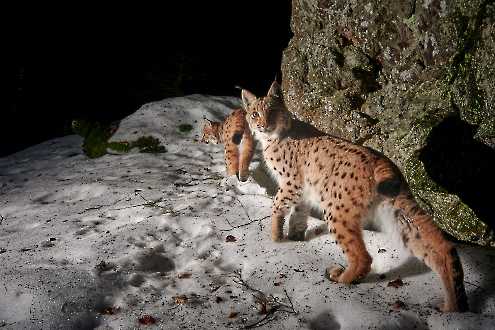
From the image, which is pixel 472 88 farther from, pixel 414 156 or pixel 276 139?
pixel 276 139

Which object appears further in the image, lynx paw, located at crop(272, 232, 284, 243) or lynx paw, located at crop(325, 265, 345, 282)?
lynx paw, located at crop(272, 232, 284, 243)

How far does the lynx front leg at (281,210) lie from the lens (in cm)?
470

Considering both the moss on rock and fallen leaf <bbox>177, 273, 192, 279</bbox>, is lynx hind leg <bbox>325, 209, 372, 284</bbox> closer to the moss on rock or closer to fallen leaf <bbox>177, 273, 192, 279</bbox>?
fallen leaf <bbox>177, 273, 192, 279</bbox>

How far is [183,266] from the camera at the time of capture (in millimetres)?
4301

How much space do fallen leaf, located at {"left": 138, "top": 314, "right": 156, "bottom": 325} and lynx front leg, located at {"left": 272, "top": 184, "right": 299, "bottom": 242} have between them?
174 cm

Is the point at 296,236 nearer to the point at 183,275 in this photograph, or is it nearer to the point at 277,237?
the point at 277,237

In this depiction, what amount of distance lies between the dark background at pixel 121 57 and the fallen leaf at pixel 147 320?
25.4ft

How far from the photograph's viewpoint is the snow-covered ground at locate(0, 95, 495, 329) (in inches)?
132

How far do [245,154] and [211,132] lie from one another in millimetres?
1559

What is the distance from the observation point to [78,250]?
4465mm

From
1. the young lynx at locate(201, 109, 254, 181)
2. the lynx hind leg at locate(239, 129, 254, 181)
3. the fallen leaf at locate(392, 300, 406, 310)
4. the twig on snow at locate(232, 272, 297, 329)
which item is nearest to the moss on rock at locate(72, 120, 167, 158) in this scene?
the young lynx at locate(201, 109, 254, 181)

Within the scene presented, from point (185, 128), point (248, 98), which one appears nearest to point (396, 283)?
point (248, 98)

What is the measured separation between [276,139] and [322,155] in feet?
2.90

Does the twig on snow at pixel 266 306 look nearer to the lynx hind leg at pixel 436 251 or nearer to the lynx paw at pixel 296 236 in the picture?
the lynx paw at pixel 296 236
